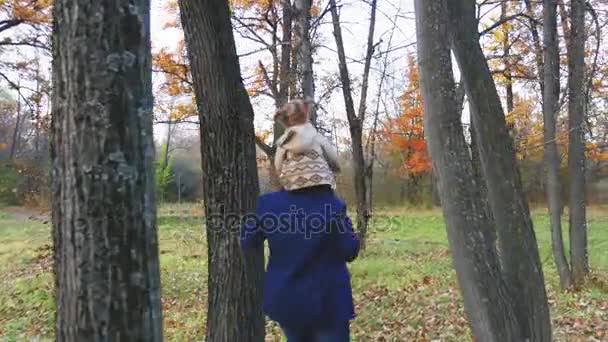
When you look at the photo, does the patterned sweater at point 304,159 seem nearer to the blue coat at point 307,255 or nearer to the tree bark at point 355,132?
the blue coat at point 307,255

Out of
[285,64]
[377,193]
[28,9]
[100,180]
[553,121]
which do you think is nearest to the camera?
[100,180]

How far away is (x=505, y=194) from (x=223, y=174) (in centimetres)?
227

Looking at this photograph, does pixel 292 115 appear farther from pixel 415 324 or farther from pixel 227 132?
pixel 415 324

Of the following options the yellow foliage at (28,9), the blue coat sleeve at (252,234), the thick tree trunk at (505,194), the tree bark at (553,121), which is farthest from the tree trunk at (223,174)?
the yellow foliage at (28,9)

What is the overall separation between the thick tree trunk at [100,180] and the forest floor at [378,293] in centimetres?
550

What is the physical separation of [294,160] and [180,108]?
50.9ft

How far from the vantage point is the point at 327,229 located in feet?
9.23

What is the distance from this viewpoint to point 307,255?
2.83m

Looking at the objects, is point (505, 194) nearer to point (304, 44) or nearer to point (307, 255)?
point (307, 255)

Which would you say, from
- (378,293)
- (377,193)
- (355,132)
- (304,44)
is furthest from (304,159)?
(377,193)

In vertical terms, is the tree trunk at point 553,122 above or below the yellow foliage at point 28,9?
below

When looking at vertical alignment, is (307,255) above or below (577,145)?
below

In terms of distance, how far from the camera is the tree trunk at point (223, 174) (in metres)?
3.80

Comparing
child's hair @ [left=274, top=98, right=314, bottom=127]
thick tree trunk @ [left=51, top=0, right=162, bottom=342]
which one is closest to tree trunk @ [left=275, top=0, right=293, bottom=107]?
child's hair @ [left=274, top=98, right=314, bottom=127]
